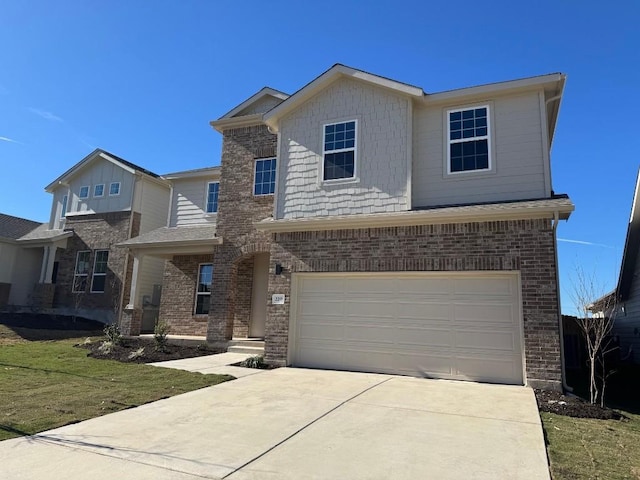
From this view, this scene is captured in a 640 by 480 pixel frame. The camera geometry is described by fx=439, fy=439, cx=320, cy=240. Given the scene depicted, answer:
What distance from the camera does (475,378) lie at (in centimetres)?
909

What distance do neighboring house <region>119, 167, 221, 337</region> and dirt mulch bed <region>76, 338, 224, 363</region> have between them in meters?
1.70

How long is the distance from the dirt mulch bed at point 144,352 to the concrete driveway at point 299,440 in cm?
452

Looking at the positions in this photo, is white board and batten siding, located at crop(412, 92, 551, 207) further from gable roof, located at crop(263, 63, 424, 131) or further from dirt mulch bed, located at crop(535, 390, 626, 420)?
dirt mulch bed, located at crop(535, 390, 626, 420)

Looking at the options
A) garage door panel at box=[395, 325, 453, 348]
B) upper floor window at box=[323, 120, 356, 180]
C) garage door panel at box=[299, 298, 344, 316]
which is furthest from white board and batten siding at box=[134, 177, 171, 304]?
garage door panel at box=[395, 325, 453, 348]

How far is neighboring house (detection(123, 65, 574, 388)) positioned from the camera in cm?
893

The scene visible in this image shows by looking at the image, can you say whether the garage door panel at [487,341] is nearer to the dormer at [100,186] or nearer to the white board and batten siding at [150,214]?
the white board and batten siding at [150,214]

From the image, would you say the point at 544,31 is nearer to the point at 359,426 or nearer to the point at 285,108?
the point at 285,108

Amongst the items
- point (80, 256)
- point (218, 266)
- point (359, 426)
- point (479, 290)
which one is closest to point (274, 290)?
point (218, 266)

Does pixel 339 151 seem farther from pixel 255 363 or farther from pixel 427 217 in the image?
pixel 255 363

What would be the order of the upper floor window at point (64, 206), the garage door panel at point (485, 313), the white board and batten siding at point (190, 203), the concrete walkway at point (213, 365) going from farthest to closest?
the upper floor window at point (64, 206) < the white board and batten siding at point (190, 203) < the concrete walkway at point (213, 365) < the garage door panel at point (485, 313)

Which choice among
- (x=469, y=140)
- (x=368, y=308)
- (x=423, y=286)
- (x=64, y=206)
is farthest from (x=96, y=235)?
(x=469, y=140)

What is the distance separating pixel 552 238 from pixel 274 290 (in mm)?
6451

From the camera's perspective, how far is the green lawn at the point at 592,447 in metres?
4.36

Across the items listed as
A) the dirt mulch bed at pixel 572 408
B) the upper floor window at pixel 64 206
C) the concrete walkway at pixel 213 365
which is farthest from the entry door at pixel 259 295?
the upper floor window at pixel 64 206
